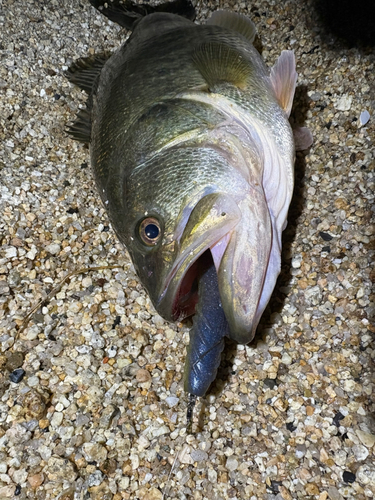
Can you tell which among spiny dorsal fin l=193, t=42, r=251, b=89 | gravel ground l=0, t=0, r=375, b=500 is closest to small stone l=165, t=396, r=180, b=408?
gravel ground l=0, t=0, r=375, b=500

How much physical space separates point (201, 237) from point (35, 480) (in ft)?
4.76

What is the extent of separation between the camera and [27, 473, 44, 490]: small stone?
2.08 m

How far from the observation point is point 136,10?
3.73 meters

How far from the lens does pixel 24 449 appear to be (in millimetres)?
2184

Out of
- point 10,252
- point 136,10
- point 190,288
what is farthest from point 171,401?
point 136,10

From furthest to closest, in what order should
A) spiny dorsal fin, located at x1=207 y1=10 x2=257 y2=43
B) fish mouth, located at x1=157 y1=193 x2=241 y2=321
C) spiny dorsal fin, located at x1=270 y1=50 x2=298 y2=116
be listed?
spiny dorsal fin, located at x1=207 y1=10 x2=257 y2=43, spiny dorsal fin, located at x1=270 y1=50 x2=298 y2=116, fish mouth, located at x1=157 y1=193 x2=241 y2=321

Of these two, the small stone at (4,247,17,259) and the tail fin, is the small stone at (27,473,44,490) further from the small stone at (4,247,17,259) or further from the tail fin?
the tail fin

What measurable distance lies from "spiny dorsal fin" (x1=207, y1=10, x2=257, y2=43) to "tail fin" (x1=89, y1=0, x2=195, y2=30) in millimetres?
602

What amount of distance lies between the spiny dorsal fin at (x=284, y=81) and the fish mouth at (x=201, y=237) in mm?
1006

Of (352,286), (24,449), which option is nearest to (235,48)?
(352,286)

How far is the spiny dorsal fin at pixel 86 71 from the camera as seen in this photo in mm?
3248

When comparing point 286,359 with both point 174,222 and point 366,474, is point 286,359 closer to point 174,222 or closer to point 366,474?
point 366,474

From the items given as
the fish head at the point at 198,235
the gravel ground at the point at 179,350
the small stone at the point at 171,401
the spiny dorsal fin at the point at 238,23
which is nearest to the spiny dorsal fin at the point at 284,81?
the gravel ground at the point at 179,350

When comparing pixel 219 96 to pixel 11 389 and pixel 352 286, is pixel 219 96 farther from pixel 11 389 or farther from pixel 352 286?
pixel 11 389
